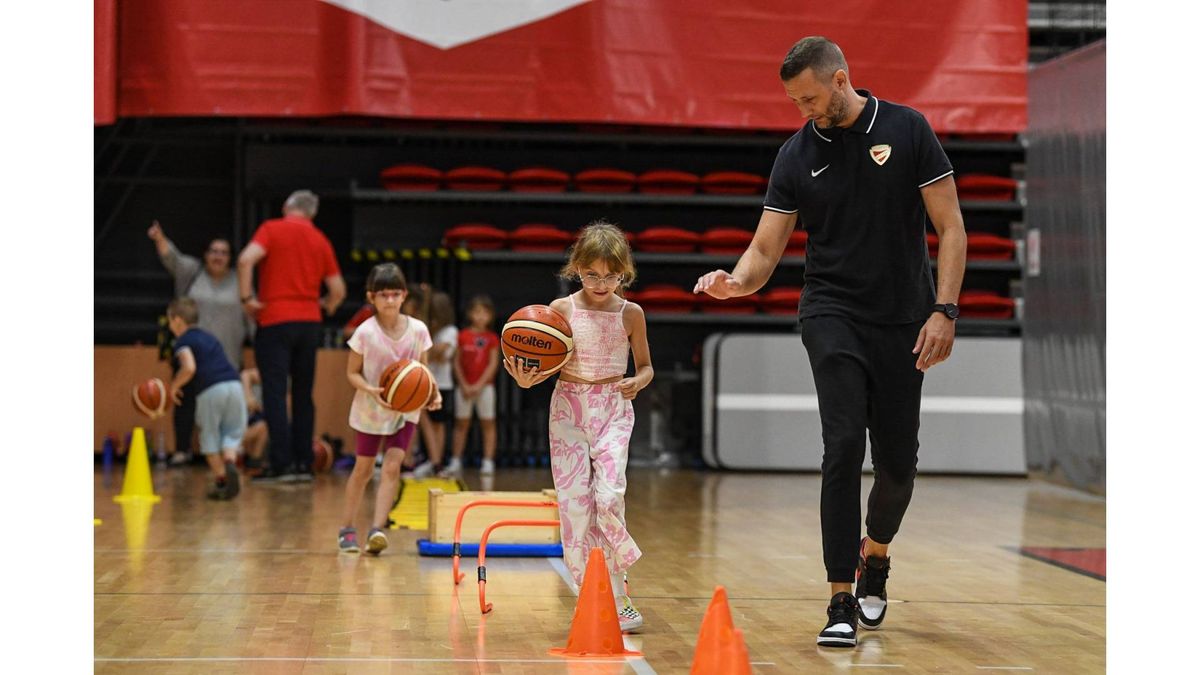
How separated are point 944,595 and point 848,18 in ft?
14.8

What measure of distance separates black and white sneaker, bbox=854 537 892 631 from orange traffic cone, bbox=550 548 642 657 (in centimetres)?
91

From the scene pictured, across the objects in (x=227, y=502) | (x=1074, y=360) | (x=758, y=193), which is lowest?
(x=227, y=502)

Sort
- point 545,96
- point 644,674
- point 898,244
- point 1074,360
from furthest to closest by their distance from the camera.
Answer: point 1074,360 → point 545,96 → point 898,244 → point 644,674

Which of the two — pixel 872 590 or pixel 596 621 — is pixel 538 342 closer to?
pixel 596 621

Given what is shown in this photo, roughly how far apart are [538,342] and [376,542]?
2.14 metres

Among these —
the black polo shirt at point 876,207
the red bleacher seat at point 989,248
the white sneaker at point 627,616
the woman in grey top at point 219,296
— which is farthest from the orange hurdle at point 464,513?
the red bleacher seat at point 989,248

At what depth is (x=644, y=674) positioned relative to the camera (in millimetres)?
4133

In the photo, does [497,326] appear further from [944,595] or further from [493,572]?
[944,595]

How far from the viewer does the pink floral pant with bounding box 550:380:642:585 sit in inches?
193

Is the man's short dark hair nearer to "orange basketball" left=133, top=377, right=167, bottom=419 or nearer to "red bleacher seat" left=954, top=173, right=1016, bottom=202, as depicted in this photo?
"orange basketball" left=133, top=377, right=167, bottom=419

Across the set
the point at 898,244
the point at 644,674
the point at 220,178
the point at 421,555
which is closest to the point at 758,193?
the point at 220,178

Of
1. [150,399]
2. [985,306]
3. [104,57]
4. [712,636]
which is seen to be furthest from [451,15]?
[985,306]

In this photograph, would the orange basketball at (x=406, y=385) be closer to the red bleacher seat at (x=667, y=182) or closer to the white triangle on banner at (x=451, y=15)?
the white triangle on banner at (x=451, y=15)

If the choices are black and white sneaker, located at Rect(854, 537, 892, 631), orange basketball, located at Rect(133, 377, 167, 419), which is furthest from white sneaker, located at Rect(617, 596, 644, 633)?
orange basketball, located at Rect(133, 377, 167, 419)
